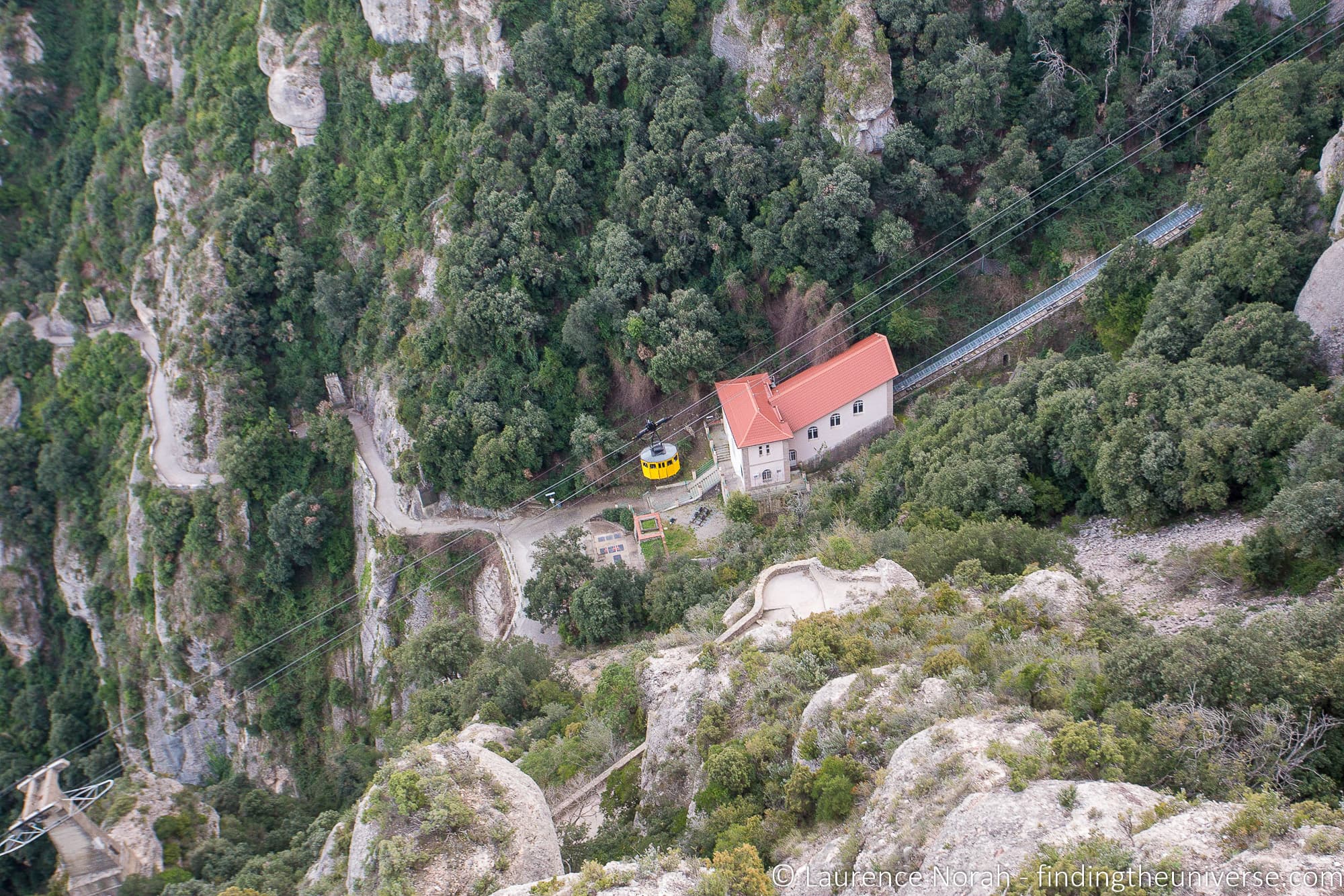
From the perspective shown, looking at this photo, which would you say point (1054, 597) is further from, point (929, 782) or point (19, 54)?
point (19, 54)

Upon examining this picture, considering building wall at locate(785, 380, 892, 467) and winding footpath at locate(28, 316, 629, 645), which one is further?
winding footpath at locate(28, 316, 629, 645)

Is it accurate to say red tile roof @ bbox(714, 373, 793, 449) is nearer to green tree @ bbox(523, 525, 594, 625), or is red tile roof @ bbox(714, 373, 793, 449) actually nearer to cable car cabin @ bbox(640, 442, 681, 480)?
cable car cabin @ bbox(640, 442, 681, 480)

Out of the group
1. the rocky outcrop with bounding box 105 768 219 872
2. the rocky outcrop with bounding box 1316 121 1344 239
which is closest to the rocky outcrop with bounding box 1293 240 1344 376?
the rocky outcrop with bounding box 1316 121 1344 239

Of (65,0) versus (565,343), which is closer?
(565,343)

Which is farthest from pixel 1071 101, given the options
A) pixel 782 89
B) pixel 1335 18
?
pixel 782 89

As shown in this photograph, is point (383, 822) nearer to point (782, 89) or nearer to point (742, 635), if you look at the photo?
point (742, 635)

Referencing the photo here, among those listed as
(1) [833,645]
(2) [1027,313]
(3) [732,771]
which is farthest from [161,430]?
(2) [1027,313]
